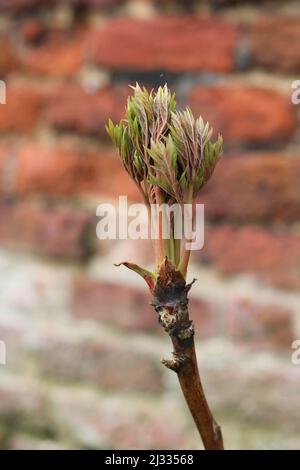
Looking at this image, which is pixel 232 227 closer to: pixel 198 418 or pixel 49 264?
pixel 49 264

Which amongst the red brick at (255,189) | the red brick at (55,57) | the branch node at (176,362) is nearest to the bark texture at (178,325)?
the branch node at (176,362)

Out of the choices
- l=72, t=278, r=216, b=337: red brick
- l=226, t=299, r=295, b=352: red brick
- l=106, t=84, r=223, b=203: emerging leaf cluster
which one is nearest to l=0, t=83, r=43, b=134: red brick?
l=72, t=278, r=216, b=337: red brick

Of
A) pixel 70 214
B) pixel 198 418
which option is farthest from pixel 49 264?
pixel 198 418

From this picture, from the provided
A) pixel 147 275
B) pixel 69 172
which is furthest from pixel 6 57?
pixel 147 275

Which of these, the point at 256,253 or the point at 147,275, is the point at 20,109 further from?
the point at 147,275
